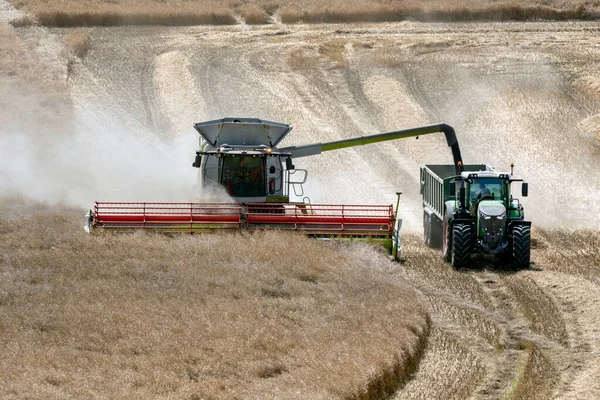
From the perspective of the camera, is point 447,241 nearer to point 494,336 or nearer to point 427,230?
point 427,230

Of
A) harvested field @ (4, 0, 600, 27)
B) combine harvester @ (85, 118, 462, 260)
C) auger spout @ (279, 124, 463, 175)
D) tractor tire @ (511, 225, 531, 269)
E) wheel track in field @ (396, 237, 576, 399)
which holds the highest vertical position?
harvested field @ (4, 0, 600, 27)

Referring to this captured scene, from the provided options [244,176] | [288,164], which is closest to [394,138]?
[288,164]

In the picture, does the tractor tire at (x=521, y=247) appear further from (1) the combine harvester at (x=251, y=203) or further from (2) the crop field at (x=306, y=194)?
(1) the combine harvester at (x=251, y=203)

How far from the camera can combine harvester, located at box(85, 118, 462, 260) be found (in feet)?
78.4

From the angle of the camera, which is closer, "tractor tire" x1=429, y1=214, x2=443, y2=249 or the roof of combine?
"tractor tire" x1=429, y1=214, x2=443, y2=249

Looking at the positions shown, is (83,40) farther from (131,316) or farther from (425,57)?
(131,316)

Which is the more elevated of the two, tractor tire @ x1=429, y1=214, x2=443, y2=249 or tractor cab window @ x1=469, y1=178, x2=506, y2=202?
tractor cab window @ x1=469, y1=178, x2=506, y2=202

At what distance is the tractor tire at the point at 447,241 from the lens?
23.5 m

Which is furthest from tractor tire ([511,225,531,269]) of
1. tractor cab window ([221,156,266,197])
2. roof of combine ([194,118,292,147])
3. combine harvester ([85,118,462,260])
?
roof of combine ([194,118,292,147])

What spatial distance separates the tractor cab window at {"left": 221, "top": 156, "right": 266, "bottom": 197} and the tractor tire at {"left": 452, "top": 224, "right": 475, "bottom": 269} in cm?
494

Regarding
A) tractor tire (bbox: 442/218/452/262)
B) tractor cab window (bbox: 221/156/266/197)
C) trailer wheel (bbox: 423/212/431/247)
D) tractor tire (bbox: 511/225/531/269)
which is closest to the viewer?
tractor tire (bbox: 511/225/531/269)

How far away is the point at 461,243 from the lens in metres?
22.9

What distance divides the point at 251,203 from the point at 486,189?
5.35 metres

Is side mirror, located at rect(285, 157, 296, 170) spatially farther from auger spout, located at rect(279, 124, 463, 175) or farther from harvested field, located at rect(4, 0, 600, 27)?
harvested field, located at rect(4, 0, 600, 27)
